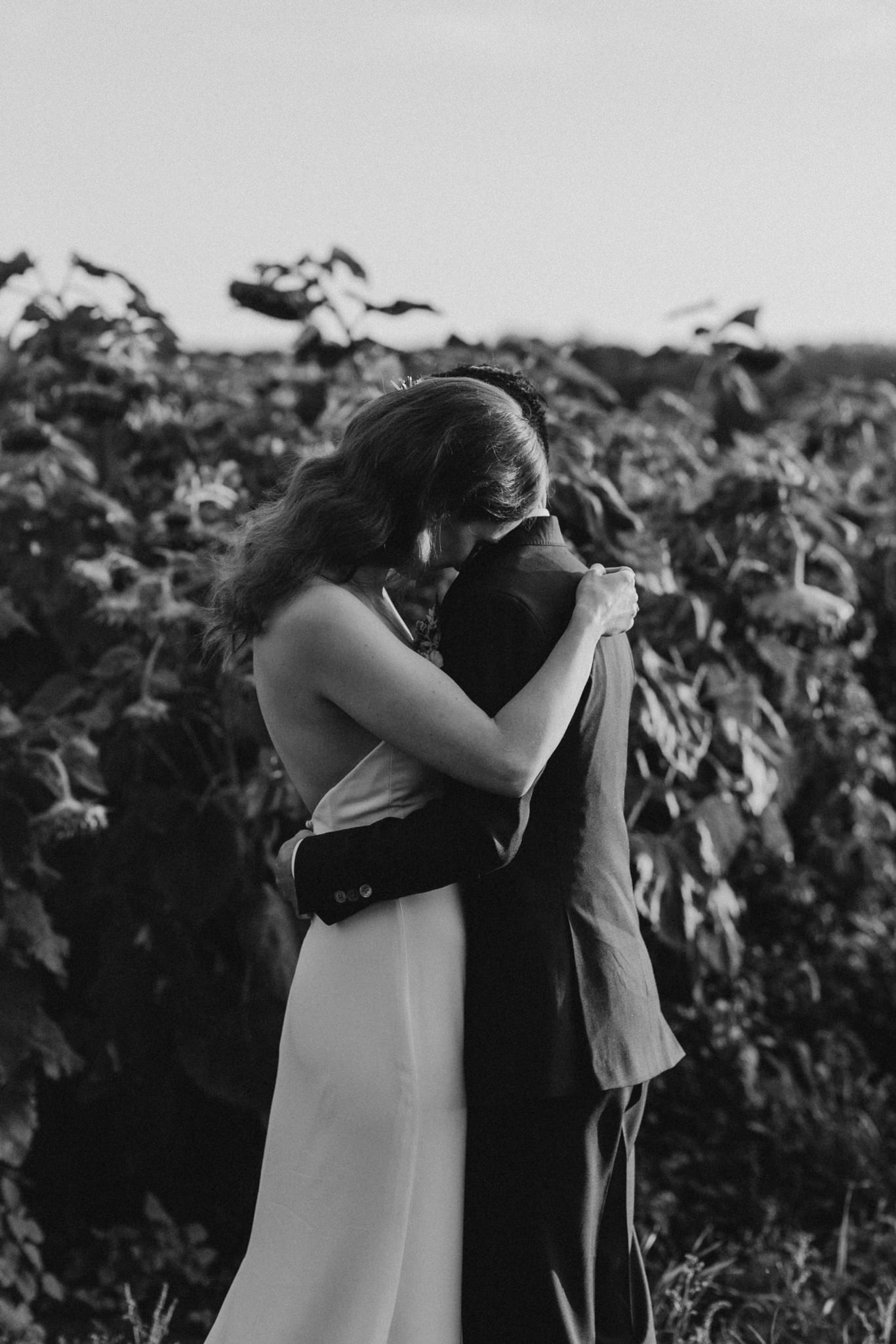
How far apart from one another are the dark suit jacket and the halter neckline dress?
5 centimetres

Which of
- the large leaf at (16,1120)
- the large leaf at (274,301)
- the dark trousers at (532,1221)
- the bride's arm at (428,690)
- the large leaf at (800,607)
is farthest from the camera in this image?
the large leaf at (274,301)

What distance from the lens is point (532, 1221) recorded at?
86.0 inches

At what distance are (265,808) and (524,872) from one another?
110cm

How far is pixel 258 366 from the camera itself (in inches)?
196

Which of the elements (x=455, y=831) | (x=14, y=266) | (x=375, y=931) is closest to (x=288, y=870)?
(x=375, y=931)

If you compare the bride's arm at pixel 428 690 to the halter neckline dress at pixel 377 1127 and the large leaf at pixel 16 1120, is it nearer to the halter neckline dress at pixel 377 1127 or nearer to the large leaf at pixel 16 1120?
the halter neckline dress at pixel 377 1127

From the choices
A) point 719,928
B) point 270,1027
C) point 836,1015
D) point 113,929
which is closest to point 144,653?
point 113,929

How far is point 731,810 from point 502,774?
163 cm

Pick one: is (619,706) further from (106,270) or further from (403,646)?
(106,270)

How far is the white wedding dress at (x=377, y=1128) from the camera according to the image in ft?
7.17

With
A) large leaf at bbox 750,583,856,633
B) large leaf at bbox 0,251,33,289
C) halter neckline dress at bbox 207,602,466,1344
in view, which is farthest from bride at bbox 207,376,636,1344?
large leaf at bbox 0,251,33,289

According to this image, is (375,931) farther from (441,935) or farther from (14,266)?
(14,266)

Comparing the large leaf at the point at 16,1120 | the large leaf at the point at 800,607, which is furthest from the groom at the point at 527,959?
the large leaf at the point at 800,607

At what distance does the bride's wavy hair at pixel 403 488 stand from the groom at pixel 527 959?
10 cm
